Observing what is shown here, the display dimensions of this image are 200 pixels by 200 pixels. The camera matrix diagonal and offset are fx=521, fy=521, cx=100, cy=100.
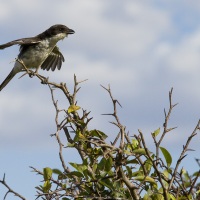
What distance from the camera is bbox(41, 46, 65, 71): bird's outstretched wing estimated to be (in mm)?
12461

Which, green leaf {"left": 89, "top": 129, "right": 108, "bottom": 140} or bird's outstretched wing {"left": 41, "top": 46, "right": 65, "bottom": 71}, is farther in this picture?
bird's outstretched wing {"left": 41, "top": 46, "right": 65, "bottom": 71}

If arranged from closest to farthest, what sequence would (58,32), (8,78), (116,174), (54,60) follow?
(116,174) < (58,32) < (8,78) < (54,60)

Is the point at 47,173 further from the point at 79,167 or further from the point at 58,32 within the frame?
the point at 58,32

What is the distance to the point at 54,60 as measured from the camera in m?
12.6

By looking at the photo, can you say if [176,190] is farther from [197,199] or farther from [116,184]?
[116,184]

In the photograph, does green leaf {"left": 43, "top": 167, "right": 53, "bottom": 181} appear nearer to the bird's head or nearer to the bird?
the bird

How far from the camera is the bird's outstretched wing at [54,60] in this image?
12461 mm

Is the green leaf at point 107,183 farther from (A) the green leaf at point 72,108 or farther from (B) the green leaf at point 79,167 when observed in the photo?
(A) the green leaf at point 72,108

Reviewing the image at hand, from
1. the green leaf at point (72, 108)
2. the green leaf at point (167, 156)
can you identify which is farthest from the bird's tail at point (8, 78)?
the green leaf at point (167, 156)

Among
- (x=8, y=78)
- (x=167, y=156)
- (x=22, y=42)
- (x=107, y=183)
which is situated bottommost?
(x=107, y=183)

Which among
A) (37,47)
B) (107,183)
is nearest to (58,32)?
(37,47)

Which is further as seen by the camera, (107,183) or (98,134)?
(98,134)

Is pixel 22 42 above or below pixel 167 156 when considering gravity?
above

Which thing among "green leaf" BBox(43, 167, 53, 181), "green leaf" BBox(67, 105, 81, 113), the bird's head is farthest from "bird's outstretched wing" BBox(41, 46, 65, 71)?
"green leaf" BBox(43, 167, 53, 181)
